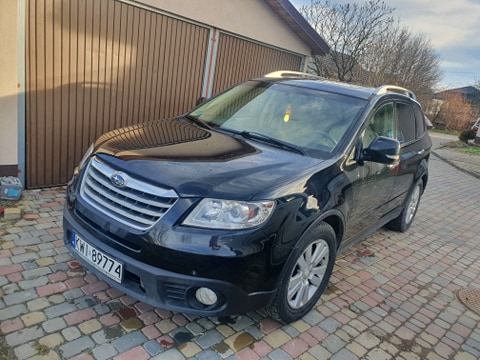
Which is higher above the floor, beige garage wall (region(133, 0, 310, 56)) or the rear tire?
beige garage wall (region(133, 0, 310, 56))

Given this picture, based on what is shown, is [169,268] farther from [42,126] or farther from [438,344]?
[42,126]

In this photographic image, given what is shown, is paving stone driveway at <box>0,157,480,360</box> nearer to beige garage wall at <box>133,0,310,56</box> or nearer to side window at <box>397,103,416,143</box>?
side window at <box>397,103,416,143</box>

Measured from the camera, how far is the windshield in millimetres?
3404

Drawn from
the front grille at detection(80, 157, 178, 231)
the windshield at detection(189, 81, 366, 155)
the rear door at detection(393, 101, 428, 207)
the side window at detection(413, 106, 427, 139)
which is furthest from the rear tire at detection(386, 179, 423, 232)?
the front grille at detection(80, 157, 178, 231)

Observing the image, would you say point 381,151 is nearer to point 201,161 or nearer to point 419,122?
point 201,161

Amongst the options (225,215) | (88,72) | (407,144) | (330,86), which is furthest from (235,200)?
(88,72)

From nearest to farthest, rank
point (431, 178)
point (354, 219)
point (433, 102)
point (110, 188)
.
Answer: point (110, 188)
point (354, 219)
point (431, 178)
point (433, 102)

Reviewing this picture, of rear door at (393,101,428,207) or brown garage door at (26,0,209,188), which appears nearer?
rear door at (393,101,428,207)

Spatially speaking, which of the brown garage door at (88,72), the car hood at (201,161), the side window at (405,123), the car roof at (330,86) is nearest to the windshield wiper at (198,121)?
the car hood at (201,161)

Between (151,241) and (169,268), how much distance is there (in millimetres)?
194

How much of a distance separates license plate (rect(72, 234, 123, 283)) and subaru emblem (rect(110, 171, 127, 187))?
0.45 meters

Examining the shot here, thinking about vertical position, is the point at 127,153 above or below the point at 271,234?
above

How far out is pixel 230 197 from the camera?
2.40 meters

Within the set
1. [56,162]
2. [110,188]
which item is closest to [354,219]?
[110,188]
